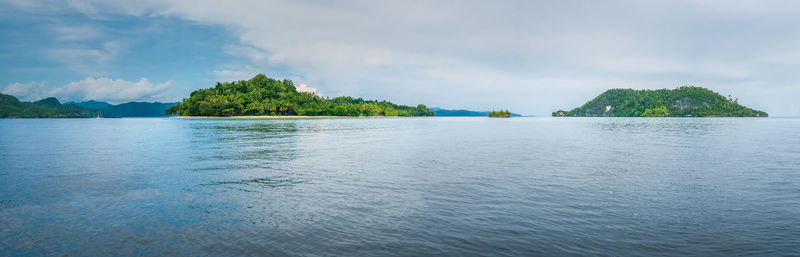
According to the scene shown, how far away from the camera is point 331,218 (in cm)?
1180

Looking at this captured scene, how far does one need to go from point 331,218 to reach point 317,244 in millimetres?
2347

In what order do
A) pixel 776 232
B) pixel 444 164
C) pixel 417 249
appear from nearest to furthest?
pixel 417 249, pixel 776 232, pixel 444 164

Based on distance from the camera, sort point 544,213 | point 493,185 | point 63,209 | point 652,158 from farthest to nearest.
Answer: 1. point 652,158
2. point 493,185
3. point 63,209
4. point 544,213

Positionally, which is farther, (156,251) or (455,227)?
(455,227)

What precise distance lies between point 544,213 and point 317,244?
7.56 metres

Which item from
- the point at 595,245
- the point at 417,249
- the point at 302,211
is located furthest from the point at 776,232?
the point at 302,211

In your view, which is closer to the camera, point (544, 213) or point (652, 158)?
point (544, 213)

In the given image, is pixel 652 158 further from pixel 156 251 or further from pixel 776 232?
pixel 156 251

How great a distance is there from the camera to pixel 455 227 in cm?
1068

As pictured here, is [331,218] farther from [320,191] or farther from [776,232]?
[776,232]

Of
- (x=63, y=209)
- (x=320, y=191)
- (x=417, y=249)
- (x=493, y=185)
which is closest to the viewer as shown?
(x=417, y=249)

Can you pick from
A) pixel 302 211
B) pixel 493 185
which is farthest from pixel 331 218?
pixel 493 185

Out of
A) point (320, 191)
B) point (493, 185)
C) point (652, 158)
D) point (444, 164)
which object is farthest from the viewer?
point (652, 158)

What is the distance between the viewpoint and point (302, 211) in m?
12.7
